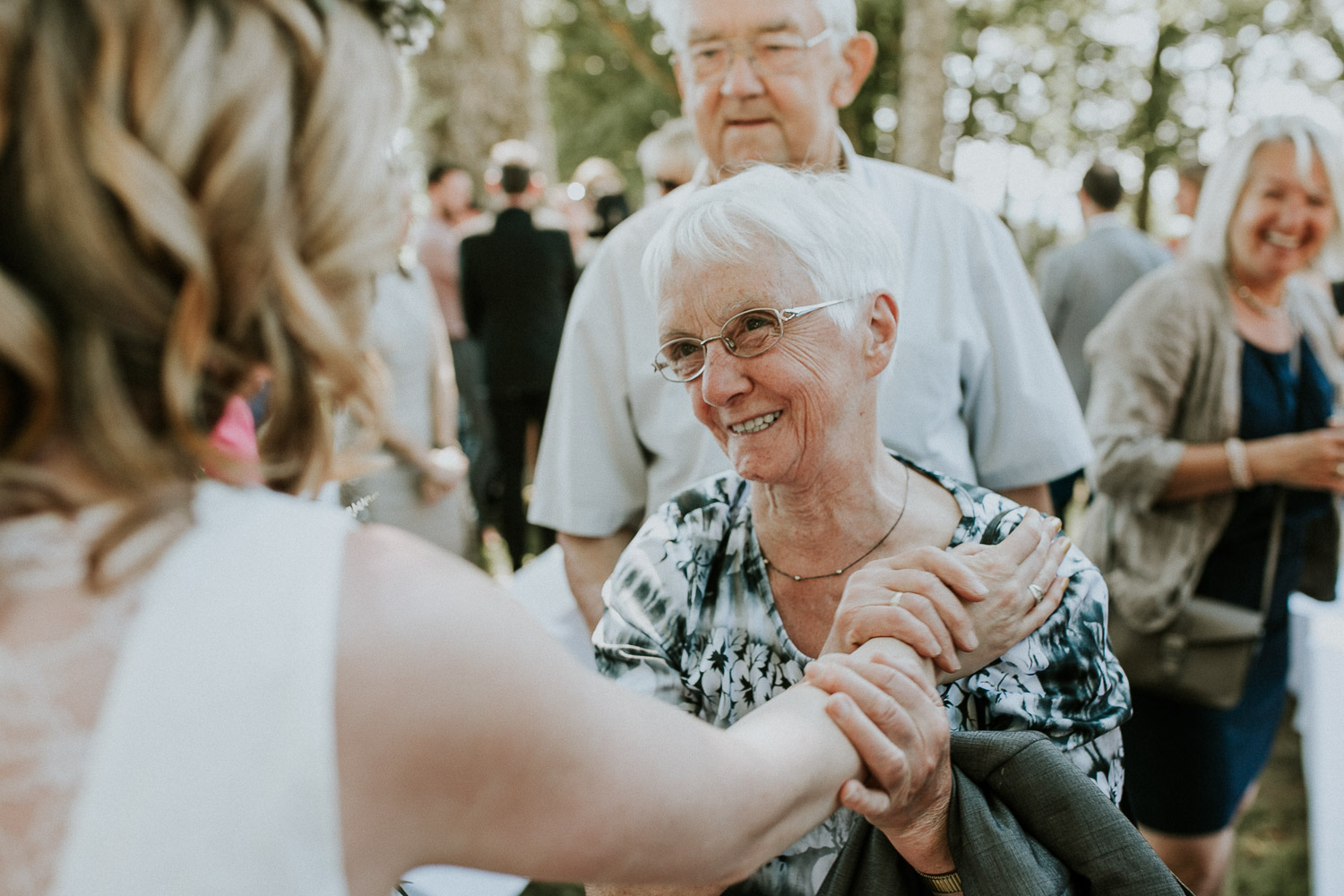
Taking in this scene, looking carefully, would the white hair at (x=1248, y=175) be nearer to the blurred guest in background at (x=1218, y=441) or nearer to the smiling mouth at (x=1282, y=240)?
the blurred guest in background at (x=1218, y=441)

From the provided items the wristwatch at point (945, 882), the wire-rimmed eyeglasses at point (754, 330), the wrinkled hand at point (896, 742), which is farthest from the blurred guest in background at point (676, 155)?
the wristwatch at point (945, 882)

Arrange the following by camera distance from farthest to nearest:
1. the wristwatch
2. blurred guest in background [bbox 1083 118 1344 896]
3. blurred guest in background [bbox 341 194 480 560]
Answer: blurred guest in background [bbox 341 194 480 560] < blurred guest in background [bbox 1083 118 1344 896] < the wristwatch

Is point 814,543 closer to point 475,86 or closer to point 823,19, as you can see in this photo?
point 823,19

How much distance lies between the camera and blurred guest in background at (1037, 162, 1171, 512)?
5215 mm

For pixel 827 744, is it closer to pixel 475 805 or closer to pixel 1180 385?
pixel 475 805

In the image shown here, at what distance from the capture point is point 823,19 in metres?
2.40

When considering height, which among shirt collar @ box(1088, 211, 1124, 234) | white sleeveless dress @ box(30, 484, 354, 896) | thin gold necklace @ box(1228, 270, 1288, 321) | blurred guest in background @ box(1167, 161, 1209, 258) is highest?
white sleeveless dress @ box(30, 484, 354, 896)

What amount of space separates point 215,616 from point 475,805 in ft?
0.92

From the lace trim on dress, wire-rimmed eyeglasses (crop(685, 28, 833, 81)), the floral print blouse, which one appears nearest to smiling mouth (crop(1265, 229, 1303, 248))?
wire-rimmed eyeglasses (crop(685, 28, 833, 81))

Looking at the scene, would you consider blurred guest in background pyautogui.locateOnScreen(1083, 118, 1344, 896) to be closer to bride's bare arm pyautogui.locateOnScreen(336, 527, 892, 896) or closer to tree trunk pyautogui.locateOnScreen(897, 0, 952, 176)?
bride's bare arm pyautogui.locateOnScreen(336, 527, 892, 896)

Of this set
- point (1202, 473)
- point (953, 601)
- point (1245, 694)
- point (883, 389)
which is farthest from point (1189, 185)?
point (953, 601)

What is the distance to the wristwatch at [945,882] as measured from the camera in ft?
5.05

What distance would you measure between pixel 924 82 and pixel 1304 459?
846 centimetres

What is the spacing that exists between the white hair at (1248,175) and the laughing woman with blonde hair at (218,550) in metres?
2.80
